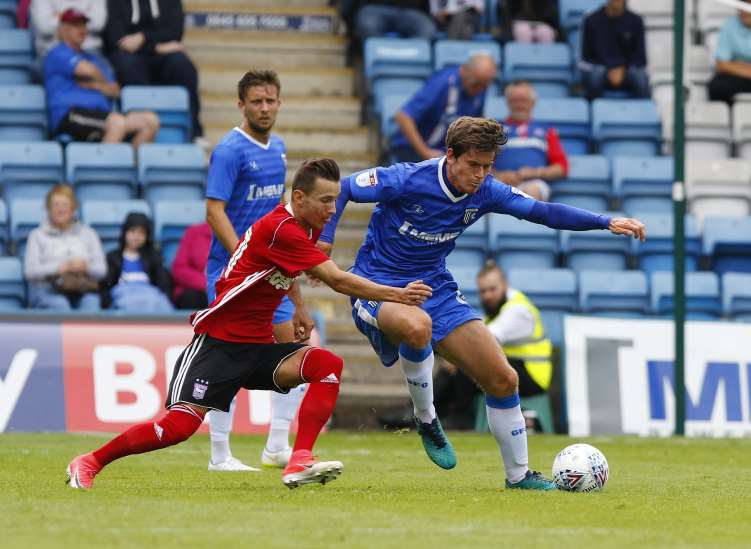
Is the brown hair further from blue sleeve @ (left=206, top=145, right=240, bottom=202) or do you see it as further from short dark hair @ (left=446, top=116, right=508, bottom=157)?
short dark hair @ (left=446, top=116, right=508, bottom=157)

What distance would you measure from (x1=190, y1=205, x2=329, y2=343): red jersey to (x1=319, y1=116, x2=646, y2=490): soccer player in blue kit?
698 millimetres

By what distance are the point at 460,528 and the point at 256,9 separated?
1326cm

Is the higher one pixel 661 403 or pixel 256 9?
pixel 256 9

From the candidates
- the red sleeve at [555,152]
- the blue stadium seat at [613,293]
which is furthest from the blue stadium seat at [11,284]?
the red sleeve at [555,152]

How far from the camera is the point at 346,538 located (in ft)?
20.7

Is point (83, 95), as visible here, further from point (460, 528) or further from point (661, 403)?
point (460, 528)

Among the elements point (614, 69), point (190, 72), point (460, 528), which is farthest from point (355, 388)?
point (460, 528)

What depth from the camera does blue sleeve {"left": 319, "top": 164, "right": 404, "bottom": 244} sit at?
887 centimetres

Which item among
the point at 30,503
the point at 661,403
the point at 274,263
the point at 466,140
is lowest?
the point at 661,403

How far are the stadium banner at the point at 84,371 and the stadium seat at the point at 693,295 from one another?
14.1 ft

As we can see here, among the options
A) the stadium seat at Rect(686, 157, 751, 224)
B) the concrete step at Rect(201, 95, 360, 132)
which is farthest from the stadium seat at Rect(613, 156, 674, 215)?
the concrete step at Rect(201, 95, 360, 132)

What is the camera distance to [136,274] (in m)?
14.4

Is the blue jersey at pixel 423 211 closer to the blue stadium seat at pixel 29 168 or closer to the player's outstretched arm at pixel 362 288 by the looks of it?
the player's outstretched arm at pixel 362 288

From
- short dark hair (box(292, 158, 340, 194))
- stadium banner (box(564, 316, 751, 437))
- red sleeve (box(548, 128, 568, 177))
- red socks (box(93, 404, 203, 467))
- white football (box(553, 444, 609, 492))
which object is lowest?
stadium banner (box(564, 316, 751, 437))
